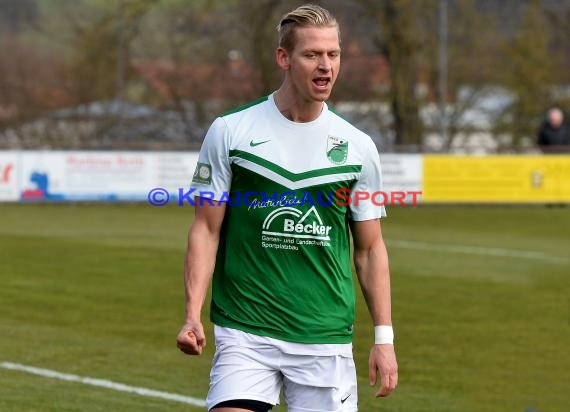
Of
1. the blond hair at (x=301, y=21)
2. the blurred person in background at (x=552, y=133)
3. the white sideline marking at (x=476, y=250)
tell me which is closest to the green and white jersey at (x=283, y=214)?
the blond hair at (x=301, y=21)

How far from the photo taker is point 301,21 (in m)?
4.98

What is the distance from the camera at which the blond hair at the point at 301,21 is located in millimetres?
4969

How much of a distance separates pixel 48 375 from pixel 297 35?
17.1 feet

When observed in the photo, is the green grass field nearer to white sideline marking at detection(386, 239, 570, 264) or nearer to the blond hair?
white sideline marking at detection(386, 239, 570, 264)

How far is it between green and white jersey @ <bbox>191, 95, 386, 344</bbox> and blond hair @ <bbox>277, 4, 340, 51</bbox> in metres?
0.30

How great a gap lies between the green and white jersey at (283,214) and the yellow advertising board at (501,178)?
23947 mm

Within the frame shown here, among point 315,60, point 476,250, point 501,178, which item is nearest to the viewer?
point 315,60

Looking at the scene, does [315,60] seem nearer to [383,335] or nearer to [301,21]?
[301,21]

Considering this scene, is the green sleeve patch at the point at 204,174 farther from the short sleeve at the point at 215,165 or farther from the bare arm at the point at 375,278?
the bare arm at the point at 375,278

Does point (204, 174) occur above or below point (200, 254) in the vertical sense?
above

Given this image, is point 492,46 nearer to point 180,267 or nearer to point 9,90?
point 9,90

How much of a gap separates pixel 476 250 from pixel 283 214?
1544 cm

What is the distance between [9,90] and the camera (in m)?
53.5

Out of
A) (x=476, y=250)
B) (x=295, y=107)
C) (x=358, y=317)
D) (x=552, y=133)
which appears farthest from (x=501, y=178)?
(x=295, y=107)
